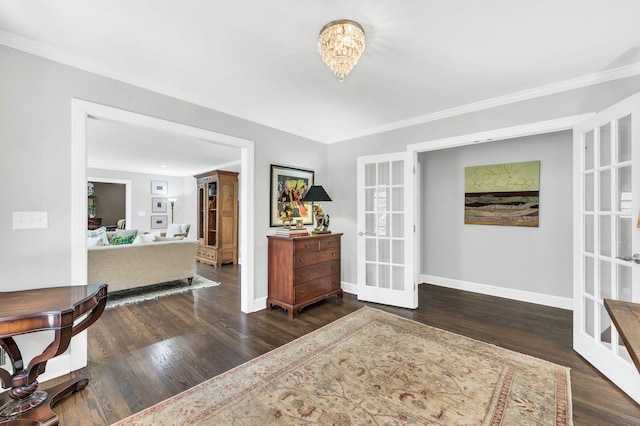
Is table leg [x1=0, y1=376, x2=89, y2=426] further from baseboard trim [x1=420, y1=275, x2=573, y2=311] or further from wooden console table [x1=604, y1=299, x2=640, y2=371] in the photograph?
baseboard trim [x1=420, y1=275, x2=573, y2=311]

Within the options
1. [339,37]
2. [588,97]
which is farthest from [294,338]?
[588,97]

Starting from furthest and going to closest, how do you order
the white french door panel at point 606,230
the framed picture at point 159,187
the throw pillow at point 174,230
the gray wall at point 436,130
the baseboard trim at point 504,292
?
1. the framed picture at point 159,187
2. the throw pillow at point 174,230
3. the baseboard trim at point 504,292
4. the gray wall at point 436,130
5. the white french door panel at point 606,230

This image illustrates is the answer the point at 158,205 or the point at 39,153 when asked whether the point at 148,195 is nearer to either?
the point at 158,205

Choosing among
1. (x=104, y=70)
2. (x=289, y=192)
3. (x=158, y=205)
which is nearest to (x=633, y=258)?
(x=289, y=192)

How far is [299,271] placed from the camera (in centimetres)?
331

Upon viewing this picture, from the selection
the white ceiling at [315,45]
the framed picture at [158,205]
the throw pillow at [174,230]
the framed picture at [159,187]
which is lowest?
the throw pillow at [174,230]

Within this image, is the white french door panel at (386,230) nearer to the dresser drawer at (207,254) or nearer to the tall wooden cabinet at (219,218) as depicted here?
the tall wooden cabinet at (219,218)

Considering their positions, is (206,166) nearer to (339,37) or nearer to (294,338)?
(294,338)

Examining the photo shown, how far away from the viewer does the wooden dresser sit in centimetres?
324

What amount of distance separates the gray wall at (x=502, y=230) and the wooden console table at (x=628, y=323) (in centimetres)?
280

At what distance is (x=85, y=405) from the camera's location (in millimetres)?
1743

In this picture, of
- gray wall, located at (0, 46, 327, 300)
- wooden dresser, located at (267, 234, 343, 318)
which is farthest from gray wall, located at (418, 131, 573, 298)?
gray wall, located at (0, 46, 327, 300)

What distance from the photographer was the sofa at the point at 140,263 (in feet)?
12.2

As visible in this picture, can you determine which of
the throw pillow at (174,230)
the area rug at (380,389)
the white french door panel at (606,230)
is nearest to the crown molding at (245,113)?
the white french door panel at (606,230)
